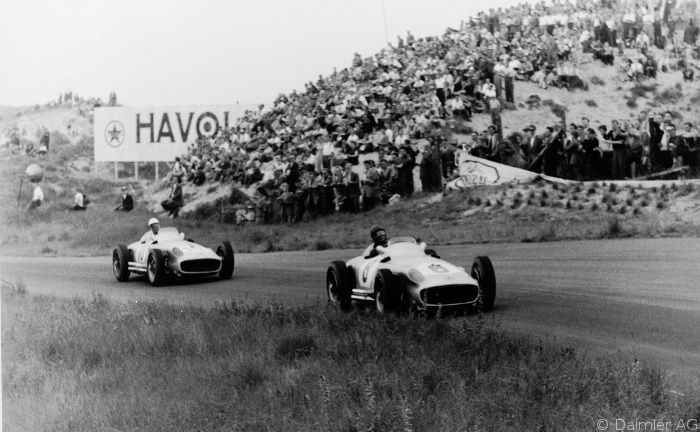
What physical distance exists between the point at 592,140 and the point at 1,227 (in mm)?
6352

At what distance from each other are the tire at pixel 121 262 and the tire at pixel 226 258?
1073mm

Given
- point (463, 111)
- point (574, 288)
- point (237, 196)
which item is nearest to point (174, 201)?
point (237, 196)

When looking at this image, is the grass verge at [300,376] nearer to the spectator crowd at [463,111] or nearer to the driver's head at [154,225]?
the driver's head at [154,225]

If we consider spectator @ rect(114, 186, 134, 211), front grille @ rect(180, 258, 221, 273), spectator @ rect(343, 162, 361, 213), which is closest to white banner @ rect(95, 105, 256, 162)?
spectator @ rect(114, 186, 134, 211)

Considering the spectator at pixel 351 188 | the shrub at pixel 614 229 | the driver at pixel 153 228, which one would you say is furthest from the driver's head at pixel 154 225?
the shrub at pixel 614 229

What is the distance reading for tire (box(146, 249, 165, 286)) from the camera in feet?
30.8

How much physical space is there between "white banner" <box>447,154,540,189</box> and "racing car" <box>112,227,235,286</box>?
303cm

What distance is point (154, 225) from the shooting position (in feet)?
27.8

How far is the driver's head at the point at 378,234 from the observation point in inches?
284

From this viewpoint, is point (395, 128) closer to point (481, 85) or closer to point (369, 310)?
point (481, 85)

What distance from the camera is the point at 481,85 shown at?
7.12m

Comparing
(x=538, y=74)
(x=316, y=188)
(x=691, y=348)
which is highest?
(x=538, y=74)

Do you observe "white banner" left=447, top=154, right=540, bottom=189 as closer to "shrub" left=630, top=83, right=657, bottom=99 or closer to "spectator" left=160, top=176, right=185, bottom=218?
"shrub" left=630, top=83, right=657, bottom=99

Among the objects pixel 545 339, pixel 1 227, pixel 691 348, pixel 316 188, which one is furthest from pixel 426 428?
pixel 1 227
